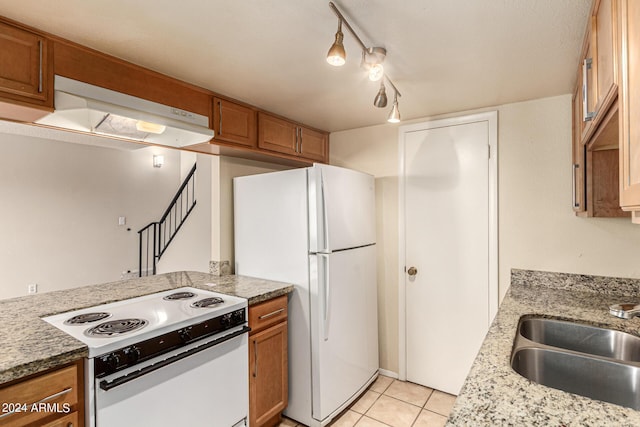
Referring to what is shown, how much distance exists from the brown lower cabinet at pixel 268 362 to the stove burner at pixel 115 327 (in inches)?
25.2

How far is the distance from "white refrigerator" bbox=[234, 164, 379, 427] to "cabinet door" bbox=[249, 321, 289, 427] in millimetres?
116

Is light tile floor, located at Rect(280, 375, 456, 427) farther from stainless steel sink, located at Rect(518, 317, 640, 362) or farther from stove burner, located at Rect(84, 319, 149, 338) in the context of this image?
stove burner, located at Rect(84, 319, 149, 338)

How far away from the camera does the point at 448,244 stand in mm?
2723

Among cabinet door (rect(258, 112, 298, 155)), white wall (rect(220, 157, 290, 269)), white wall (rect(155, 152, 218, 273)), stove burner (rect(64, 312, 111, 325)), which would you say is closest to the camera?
stove burner (rect(64, 312, 111, 325))

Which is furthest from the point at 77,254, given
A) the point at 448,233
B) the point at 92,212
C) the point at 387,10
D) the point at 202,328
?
the point at 387,10

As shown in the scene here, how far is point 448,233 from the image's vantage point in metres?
2.72

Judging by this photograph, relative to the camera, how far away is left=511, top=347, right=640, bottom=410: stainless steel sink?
44.6 inches

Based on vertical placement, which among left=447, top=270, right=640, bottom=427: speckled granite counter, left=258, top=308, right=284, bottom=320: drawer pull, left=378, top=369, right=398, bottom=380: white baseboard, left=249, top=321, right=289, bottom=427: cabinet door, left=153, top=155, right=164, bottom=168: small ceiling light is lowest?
left=378, top=369, right=398, bottom=380: white baseboard

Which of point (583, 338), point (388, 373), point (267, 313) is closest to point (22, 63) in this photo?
point (267, 313)

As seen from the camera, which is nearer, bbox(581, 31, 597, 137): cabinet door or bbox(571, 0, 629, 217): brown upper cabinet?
bbox(571, 0, 629, 217): brown upper cabinet

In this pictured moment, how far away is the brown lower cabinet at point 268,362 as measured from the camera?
6.80 feet

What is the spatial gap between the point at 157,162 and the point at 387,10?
5328mm

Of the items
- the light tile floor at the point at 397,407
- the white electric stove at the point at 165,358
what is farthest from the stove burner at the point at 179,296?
the light tile floor at the point at 397,407

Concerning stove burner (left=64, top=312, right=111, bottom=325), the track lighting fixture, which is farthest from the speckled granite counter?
stove burner (left=64, top=312, right=111, bottom=325)
